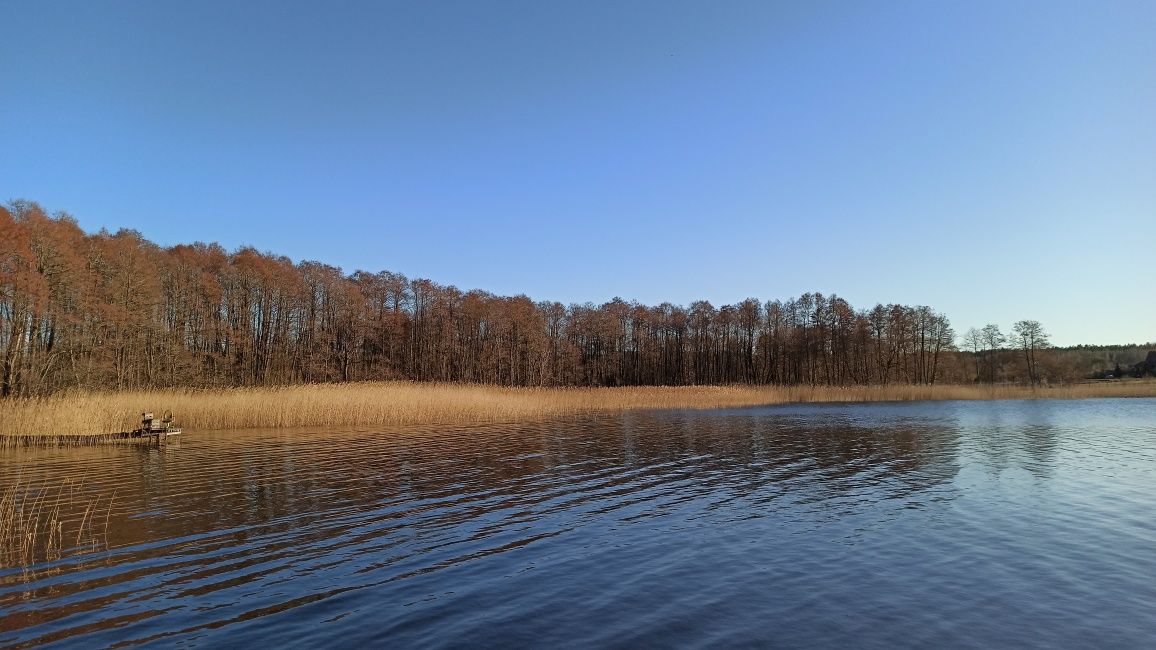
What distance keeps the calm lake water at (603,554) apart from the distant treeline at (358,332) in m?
A: 16.2

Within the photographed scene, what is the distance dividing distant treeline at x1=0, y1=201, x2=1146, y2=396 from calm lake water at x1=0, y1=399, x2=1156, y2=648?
16.2m

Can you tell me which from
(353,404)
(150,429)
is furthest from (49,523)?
(353,404)

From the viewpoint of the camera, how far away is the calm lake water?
5.38m

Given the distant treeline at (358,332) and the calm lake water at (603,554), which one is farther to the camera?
the distant treeline at (358,332)

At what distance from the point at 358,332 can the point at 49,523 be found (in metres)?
51.5

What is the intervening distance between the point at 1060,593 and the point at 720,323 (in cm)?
7402

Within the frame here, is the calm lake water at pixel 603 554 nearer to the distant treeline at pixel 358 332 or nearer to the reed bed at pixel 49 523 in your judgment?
the reed bed at pixel 49 523

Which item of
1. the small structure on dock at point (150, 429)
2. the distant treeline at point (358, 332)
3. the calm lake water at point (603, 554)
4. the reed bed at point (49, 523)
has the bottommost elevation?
the calm lake water at point (603, 554)

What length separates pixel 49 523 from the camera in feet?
29.4

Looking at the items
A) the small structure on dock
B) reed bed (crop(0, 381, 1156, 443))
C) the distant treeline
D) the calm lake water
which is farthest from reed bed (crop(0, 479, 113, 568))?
the distant treeline

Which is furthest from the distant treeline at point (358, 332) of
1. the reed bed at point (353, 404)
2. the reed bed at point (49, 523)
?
the reed bed at point (49, 523)

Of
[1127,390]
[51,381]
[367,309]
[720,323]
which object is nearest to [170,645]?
[51,381]

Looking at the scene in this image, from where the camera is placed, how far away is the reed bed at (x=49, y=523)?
7652mm

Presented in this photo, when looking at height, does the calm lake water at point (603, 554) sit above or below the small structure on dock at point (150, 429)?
below
